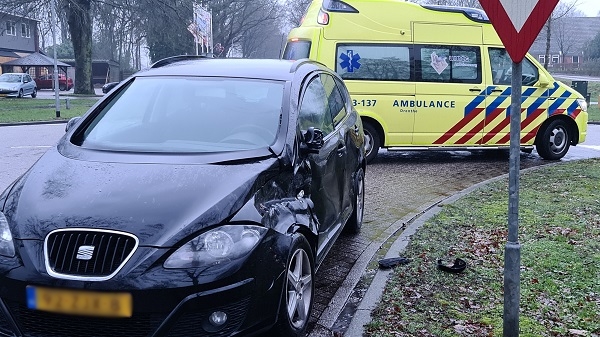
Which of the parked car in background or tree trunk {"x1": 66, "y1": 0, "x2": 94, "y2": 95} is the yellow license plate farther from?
the parked car in background

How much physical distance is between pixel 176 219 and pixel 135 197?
294 mm

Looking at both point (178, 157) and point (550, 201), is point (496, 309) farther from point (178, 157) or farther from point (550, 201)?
point (550, 201)

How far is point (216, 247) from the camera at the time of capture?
3.13 metres

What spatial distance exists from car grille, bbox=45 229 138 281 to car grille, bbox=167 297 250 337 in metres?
0.40

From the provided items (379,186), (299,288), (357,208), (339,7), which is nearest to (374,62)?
(339,7)

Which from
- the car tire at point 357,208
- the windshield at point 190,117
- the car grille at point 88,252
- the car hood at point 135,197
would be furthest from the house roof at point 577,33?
the car grille at point 88,252

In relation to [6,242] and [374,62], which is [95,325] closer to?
[6,242]

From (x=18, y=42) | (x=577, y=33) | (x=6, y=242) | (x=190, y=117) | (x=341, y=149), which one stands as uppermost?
(x=577, y=33)

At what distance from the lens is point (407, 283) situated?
15.5 feet

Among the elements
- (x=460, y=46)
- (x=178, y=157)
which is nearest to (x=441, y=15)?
(x=460, y=46)

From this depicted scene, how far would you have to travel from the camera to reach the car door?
439 cm

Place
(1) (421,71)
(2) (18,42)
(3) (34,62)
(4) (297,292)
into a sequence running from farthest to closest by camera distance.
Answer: (2) (18,42) < (3) (34,62) < (1) (421,71) < (4) (297,292)

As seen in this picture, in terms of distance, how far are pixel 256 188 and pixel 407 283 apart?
70.1 inches

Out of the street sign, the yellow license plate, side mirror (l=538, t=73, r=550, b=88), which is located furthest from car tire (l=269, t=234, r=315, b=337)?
side mirror (l=538, t=73, r=550, b=88)
